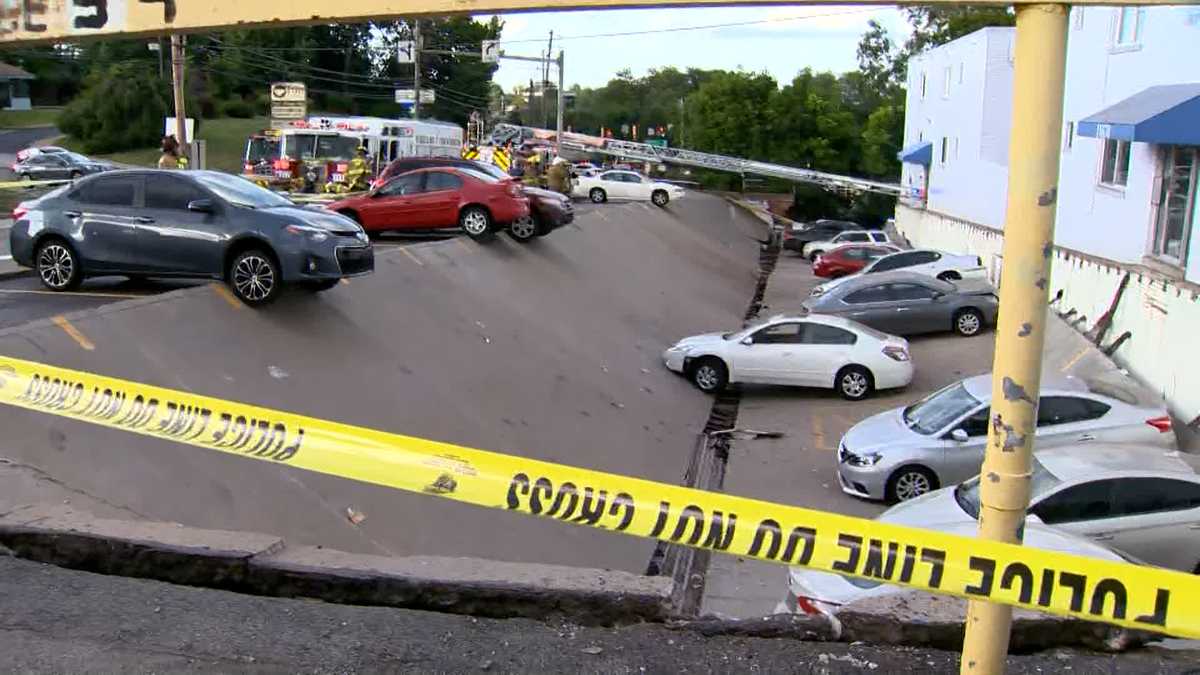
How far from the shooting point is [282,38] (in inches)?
3078

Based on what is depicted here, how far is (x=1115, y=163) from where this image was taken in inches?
888

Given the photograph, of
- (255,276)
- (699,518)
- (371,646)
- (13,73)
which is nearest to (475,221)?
(255,276)

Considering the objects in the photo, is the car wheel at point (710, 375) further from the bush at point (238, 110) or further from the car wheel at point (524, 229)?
the bush at point (238, 110)

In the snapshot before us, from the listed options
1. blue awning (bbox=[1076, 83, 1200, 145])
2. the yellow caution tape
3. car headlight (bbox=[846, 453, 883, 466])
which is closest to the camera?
the yellow caution tape

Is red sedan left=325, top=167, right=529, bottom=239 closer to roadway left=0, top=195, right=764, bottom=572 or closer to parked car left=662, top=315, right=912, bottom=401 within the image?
roadway left=0, top=195, right=764, bottom=572

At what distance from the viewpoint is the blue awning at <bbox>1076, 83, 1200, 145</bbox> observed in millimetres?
17312

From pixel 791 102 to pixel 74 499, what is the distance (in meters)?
76.9

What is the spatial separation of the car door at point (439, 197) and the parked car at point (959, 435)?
10505mm

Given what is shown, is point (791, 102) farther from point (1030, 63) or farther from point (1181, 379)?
point (1030, 63)

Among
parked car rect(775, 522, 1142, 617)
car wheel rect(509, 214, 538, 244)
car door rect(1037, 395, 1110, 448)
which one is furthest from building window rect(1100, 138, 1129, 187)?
parked car rect(775, 522, 1142, 617)

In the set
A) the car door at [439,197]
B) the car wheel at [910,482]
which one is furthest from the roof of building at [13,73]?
the car wheel at [910,482]

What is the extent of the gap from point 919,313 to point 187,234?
57.8 feet

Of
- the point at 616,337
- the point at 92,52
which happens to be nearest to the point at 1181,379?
the point at 616,337

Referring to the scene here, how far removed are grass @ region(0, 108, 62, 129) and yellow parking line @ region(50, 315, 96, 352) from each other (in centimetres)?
7248
